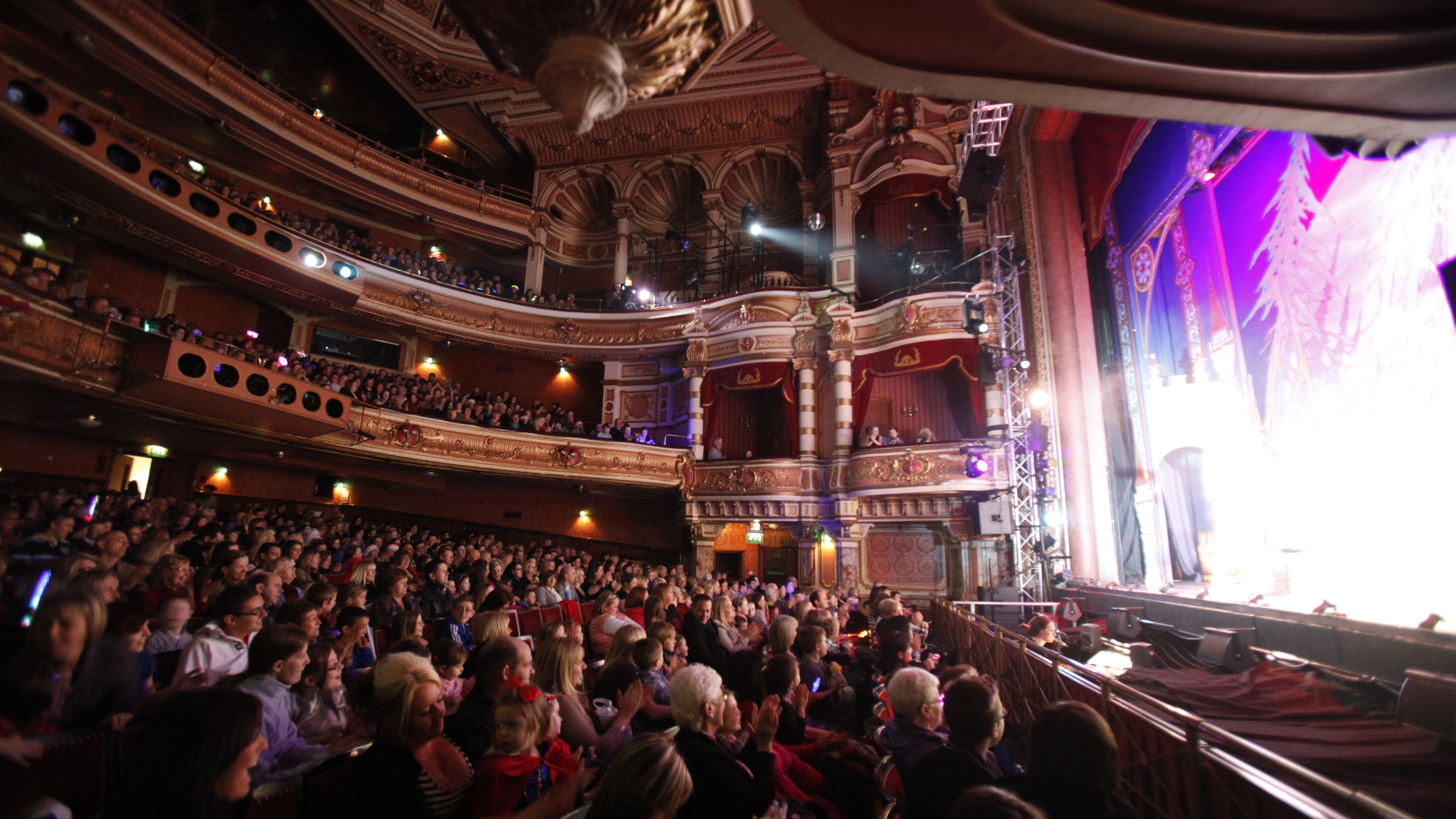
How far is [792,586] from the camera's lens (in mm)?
11875

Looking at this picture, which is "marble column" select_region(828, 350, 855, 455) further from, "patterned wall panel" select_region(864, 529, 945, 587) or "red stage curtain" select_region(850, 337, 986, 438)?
"patterned wall panel" select_region(864, 529, 945, 587)

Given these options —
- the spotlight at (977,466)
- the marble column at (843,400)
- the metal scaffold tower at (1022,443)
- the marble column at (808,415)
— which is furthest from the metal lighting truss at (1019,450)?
the marble column at (808,415)

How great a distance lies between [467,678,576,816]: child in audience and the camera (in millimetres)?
1868

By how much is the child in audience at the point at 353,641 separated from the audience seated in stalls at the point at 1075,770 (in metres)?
3.15

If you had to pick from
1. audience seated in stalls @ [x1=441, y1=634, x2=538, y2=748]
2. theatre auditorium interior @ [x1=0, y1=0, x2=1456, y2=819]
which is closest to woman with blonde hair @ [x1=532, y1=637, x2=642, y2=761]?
theatre auditorium interior @ [x1=0, y1=0, x2=1456, y2=819]

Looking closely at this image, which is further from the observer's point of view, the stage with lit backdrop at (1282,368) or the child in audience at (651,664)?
the stage with lit backdrop at (1282,368)

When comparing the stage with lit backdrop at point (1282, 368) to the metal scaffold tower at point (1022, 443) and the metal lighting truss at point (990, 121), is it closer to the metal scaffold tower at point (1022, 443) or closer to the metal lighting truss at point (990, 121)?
the metal scaffold tower at point (1022, 443)

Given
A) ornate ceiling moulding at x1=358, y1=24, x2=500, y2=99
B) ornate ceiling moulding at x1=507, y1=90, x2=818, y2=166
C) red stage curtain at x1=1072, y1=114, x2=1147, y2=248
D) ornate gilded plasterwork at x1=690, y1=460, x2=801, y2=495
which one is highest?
ornate ceiling moulding at x1=358, y1=24, x2=500, y2=99

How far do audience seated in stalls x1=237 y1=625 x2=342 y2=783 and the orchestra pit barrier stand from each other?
3378mm

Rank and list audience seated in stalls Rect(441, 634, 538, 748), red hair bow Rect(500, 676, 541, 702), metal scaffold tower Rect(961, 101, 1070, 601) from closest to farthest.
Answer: red hair bow Rect(500, 676, 541, 702), audience seated in stalls Rect(441, 634, 538, 748), metal scaffold tower Rect(961, 101, 1070, 601)

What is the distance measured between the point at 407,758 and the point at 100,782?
3.40 feet

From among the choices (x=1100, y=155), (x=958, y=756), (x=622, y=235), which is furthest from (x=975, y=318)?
(x=622, y=235)

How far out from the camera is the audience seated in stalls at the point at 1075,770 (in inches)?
73.4

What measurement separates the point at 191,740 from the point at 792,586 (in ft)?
35.7
